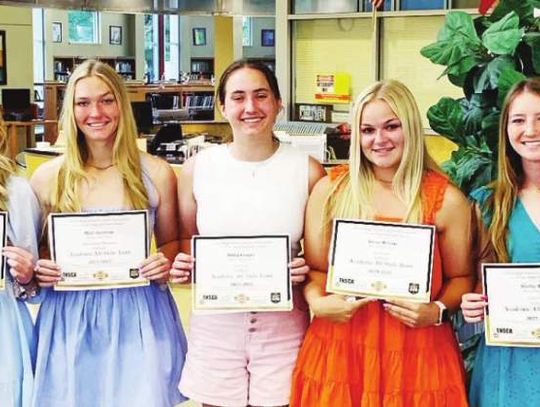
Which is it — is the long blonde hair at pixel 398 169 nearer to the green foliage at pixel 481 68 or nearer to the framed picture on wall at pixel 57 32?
the green foliage at pixel 481 68

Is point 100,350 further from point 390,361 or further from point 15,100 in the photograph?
point 15,100

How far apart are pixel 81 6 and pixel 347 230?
10.3m

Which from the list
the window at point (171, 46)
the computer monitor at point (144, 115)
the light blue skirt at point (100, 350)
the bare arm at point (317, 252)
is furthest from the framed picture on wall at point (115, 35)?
the bare arm at point (317, 252)

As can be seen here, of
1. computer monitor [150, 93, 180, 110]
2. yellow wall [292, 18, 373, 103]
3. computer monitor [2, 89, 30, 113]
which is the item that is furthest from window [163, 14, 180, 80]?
yellow wall [292, 18, 373, 103]

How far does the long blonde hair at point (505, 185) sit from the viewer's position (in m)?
2.50

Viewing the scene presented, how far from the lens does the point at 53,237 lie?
2797 mm

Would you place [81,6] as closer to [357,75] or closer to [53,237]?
[357,75]

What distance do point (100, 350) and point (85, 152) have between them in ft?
2.10

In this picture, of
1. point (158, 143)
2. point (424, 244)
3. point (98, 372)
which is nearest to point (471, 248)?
point (424, 244)

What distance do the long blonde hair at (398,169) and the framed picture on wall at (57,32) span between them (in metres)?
19.4

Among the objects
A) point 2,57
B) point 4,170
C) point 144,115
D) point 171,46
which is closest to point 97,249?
point 4,170

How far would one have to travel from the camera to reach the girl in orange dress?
8.21ft

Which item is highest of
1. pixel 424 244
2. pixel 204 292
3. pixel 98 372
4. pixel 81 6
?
pixel 81 6

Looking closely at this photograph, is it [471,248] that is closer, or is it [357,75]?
[471,248]
